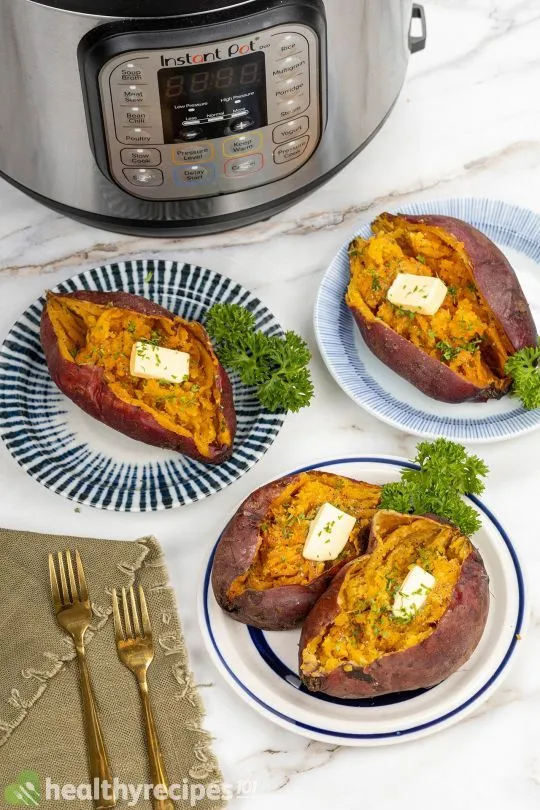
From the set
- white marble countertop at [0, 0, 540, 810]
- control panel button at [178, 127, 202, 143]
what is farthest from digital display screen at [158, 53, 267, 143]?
white marble countertop at [0, 0, 540, 810]

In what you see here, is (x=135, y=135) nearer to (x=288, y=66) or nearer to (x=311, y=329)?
(x=288, y=66)

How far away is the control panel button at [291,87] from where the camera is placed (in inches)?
48.8

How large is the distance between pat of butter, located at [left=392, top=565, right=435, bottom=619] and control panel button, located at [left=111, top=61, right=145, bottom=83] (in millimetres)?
659

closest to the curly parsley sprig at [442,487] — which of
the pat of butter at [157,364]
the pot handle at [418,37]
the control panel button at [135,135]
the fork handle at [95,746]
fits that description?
the pat of butter at [157,364]

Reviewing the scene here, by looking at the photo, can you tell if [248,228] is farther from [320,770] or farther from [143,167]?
[320,770]

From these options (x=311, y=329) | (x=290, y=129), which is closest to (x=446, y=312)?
(x=311, y=329)

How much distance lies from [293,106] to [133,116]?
8.1 inches

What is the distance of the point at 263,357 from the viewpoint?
1377mm

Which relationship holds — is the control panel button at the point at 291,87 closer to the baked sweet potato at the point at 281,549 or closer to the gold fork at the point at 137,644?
the baked sweet potato at the point at 281,549

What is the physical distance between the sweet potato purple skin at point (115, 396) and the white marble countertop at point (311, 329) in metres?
0.10

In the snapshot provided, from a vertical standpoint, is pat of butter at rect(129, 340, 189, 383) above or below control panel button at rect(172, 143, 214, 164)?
below

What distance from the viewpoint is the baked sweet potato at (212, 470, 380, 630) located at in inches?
46.4

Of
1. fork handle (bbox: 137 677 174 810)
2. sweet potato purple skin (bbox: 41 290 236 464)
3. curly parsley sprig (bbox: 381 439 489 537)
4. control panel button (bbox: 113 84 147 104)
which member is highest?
control panel button (bbox: 113 84 147 104)

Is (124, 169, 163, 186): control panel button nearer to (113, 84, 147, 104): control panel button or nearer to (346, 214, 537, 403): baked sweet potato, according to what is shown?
(113, 84, 147, 104): control panel button
